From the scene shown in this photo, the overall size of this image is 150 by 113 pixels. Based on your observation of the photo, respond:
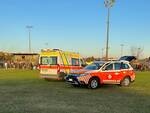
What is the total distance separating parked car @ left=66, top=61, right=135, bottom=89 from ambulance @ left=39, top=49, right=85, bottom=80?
4227mm

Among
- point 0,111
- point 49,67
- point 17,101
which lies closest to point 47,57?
point 49,67

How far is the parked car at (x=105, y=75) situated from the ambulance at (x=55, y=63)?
166 inches

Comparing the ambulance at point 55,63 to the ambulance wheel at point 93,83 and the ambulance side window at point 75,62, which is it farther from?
the ambulance wheel at point 93,83

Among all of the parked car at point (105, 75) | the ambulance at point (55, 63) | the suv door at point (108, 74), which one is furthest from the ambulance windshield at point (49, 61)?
the suv door at point (108, 74)

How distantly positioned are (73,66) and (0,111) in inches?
622

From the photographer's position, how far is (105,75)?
21297 mm

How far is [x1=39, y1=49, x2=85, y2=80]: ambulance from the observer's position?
25.6 m

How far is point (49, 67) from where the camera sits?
1014 inches

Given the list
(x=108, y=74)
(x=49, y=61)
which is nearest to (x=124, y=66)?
(x=108, y=74)

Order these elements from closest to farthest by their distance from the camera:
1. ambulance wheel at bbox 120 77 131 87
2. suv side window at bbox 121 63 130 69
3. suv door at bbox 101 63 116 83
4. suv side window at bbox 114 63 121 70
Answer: suv door at bbox 101 63 116 83 → suv side window at bbox 114 63 121 70 → ambulance wheel at bbox 120 77 131 87 → suv side window at bbox 121 63 130 69

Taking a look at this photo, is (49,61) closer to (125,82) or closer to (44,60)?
(44,60)

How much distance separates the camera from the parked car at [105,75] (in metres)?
20.5

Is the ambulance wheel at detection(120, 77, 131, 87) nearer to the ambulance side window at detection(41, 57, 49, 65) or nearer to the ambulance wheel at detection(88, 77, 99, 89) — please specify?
the ambulance wheel at detection(88, 77, 99, 89)

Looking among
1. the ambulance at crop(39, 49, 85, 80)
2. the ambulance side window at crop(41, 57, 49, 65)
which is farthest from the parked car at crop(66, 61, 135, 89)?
the ambulance side window at crop(41, 57, 49, 65)
